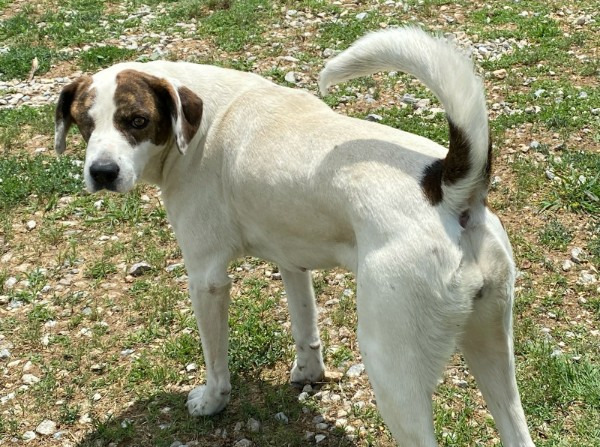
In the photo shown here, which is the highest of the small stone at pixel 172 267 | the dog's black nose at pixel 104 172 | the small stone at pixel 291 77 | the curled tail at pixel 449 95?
the curled tail at pixel 449 95

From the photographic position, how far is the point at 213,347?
403cm

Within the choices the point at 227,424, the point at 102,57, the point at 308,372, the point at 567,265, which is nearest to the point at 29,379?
the point at 227,424

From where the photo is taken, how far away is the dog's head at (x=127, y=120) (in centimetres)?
351

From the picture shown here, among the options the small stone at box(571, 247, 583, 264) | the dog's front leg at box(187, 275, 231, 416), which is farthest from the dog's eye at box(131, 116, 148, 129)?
the small stone at box(571, 247, 583, 264)

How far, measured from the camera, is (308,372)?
4391 millimetres

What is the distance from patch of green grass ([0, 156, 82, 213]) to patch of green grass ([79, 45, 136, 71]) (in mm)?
2227

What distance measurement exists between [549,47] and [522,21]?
2.51 ft

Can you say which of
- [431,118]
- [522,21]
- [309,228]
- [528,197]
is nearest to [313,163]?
[309,228]

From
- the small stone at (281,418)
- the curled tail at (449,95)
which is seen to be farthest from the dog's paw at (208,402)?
the curled tail at (449,95)

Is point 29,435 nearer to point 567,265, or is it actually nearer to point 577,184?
point 567,265

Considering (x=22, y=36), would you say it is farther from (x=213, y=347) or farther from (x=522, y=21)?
(x=213, y=347)

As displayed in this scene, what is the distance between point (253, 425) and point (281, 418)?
0.16 meters

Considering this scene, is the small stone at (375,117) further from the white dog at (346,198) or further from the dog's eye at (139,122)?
the dog's eye at (139,122)

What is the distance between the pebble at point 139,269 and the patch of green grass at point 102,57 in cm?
394
